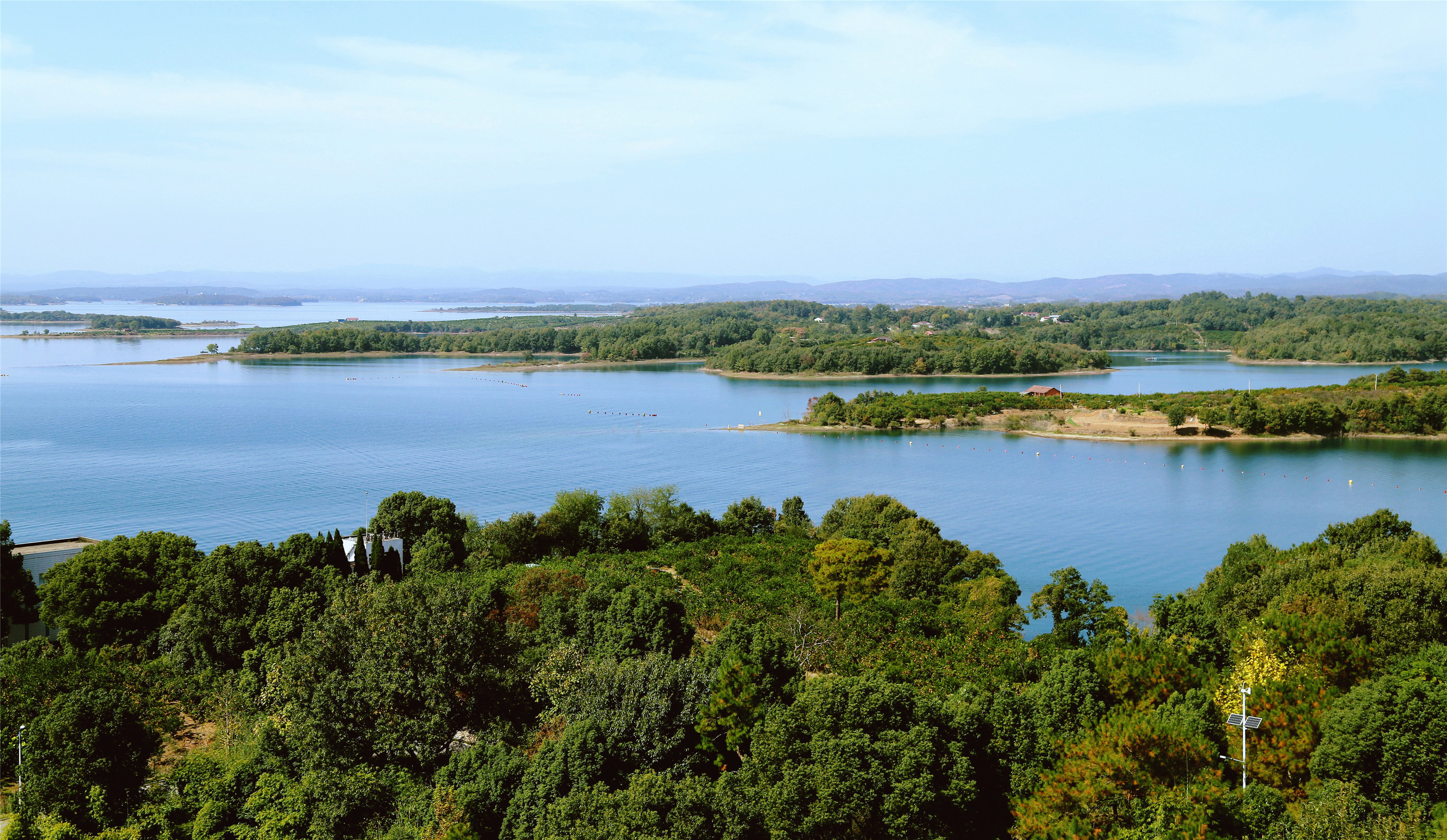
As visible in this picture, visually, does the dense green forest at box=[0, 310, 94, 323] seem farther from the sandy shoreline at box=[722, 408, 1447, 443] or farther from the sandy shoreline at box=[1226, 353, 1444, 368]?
the sandy shoreline at box=[1226, 353, 1444, 368]

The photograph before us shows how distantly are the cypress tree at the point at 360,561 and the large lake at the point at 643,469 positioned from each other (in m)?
6.38

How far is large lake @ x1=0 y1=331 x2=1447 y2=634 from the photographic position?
2153cm

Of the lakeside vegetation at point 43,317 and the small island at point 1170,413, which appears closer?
the small island at point 1170,413

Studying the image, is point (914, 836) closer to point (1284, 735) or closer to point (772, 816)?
point (772, 816)

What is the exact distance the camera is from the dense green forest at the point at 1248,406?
3444 centimetres

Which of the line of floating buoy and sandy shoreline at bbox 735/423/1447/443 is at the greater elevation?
the line of floating buoy

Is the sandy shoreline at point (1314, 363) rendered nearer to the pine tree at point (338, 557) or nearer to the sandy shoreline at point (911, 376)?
the sandy shoreline at point (911, 376)

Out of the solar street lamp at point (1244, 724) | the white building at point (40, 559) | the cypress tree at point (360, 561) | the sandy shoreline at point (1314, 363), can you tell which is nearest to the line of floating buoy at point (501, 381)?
the white building at point (40, 559)

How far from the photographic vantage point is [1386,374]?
41.8 meters

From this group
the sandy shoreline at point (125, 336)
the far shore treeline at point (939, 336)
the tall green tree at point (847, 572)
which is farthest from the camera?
the sandy shoreline at point (125, 336)

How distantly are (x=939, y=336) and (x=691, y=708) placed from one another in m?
58.2

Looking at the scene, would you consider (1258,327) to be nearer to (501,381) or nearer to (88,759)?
(501,381)

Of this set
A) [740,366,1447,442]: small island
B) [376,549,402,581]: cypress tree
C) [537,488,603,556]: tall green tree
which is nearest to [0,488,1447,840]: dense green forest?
[376,549,402,581]: cypress tree

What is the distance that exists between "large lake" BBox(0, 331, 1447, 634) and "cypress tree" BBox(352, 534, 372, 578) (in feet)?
20.9
